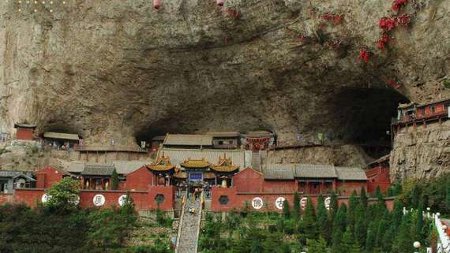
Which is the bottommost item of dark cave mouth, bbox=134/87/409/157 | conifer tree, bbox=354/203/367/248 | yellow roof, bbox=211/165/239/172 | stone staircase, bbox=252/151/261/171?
conifer tree, bbox=354/203/367/248

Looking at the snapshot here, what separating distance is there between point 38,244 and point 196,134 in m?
20.2

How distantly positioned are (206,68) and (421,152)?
14.7 metres

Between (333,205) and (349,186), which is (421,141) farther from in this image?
(333,205)

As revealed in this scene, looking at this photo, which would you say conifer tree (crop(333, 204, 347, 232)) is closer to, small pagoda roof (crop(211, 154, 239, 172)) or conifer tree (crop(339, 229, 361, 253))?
conifer tree (crop(339, 229, 361, 253))

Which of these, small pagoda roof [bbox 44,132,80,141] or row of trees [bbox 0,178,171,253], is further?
small pagoda roof [bbox 44,132,80,141]

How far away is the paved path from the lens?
30.6 meters

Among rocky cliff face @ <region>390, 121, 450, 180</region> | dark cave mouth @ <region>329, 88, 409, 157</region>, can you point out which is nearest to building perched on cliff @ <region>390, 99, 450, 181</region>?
rocky cliff face @ <region>390, 121, 450, 180</region>

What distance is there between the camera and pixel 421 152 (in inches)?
1442

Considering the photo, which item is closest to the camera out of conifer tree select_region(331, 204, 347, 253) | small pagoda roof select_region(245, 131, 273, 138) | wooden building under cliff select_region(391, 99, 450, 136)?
conifer tree select_region(331, 204, 347, 253)

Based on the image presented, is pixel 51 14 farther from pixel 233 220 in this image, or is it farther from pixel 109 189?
pixel 233 220

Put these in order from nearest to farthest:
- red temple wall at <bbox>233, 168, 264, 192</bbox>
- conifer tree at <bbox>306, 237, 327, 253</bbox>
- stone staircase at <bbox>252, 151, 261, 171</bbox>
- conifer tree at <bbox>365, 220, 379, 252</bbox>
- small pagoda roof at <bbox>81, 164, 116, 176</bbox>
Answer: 1. conifer tree at <bbox>306, 237, 327, 253</bbox>
2. conifer tree at <bbox>365, 220, 379, 252</bbox>
3. red temple wall at <bbox>233, 168, 264, 192</bbox>
4. small pagoda roof at <bbox>81, 164, 116, 176</bbox>
5. stone staircase at <bbox>252, 151, 261, 171</bbox>

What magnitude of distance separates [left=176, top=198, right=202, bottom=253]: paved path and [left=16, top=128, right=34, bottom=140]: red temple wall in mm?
14054

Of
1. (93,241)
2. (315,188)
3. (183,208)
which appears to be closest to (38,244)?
(93,241)

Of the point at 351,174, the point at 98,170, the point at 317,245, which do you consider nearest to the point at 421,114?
the point at 351,174
